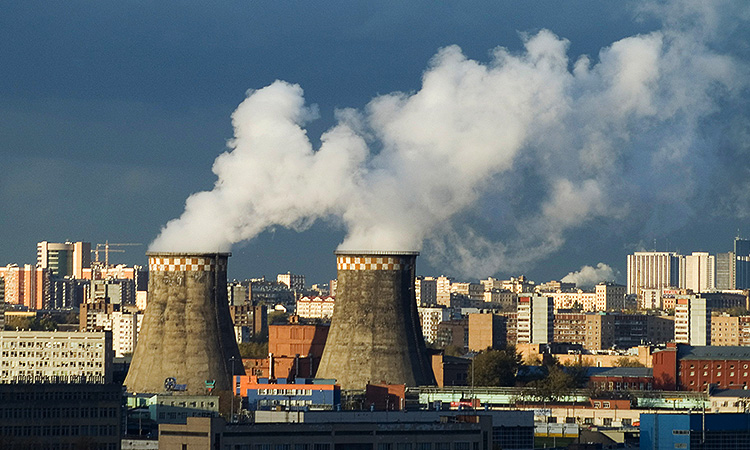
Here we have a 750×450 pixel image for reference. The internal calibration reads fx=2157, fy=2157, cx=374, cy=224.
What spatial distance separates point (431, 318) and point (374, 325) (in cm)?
8387

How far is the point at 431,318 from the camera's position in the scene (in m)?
167

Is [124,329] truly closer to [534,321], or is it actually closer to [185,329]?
[534,321]

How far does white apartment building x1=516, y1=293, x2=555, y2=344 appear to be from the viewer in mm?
153500

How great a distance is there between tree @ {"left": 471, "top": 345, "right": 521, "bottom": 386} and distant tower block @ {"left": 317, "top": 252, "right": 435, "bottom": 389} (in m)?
13.8

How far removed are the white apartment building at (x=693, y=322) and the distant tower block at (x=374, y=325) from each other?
62.7 meters

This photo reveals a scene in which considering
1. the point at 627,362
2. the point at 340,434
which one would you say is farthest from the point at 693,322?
the point at 340,434

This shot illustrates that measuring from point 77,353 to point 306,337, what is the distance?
1666 centimetres

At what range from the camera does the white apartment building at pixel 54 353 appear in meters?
105

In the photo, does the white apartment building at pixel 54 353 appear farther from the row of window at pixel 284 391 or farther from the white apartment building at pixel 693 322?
the white apartment building at pixel 693 322

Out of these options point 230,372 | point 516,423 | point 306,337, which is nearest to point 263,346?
point 306,337

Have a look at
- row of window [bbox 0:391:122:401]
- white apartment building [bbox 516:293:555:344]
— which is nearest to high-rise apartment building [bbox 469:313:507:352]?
white apartment building [bbox 516:293:555:344]

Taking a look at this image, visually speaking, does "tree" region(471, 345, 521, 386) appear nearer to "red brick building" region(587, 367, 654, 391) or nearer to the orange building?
"red brick building" region(587, 367, 654, 391)

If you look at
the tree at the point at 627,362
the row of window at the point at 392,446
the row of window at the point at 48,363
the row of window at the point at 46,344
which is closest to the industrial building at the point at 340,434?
the row of window at the point at 392,446

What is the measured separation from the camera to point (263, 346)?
402 feet
